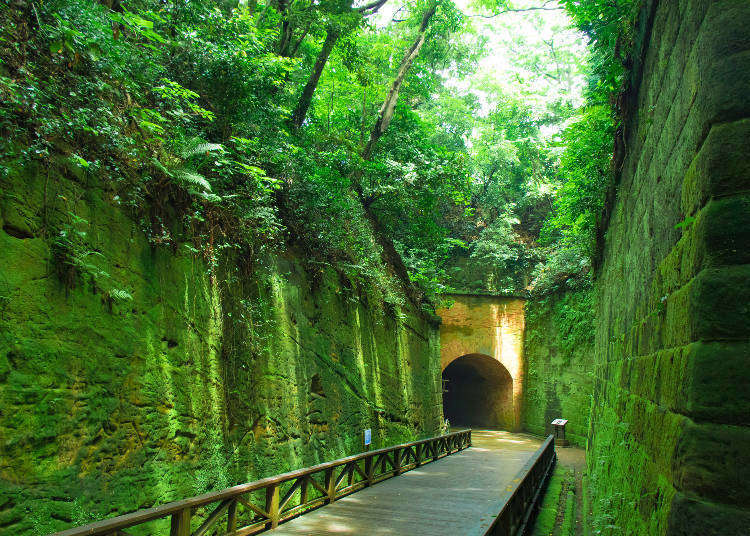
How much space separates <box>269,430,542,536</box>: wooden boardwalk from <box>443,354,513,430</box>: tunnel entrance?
10337 mm

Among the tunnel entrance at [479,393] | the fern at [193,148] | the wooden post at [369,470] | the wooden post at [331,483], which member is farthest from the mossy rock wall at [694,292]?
the tunnel entrance at [479,393]

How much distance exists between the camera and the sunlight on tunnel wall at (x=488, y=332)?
20.6 m

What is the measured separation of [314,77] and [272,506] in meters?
9.15

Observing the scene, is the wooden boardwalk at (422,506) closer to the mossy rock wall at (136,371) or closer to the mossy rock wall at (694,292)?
the mossy rock wall at (136,371)

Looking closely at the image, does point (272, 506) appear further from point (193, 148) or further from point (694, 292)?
point (694, 292)

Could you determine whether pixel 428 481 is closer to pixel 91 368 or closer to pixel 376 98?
pixel 91 368

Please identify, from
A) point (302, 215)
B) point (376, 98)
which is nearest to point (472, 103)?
point (376, 98)

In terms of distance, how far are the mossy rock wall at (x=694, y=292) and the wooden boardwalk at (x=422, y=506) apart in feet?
5.96

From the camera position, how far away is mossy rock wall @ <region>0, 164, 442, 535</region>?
3.60 m

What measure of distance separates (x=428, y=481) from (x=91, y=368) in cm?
637

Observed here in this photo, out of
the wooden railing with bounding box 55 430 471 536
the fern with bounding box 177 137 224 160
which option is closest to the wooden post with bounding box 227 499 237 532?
the wooden railing with bounding box 55 430 471 536

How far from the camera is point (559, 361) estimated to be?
19344 millimetres

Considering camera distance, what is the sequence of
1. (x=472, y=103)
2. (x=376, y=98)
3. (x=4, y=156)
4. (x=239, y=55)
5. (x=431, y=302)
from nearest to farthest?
1. (x=4, y=156)
2. (x=239, y=55)
3. (x=376, y=98)
4. (x=431, y=302)
5. (x=472, y=103)

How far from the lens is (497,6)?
15.4 meters
